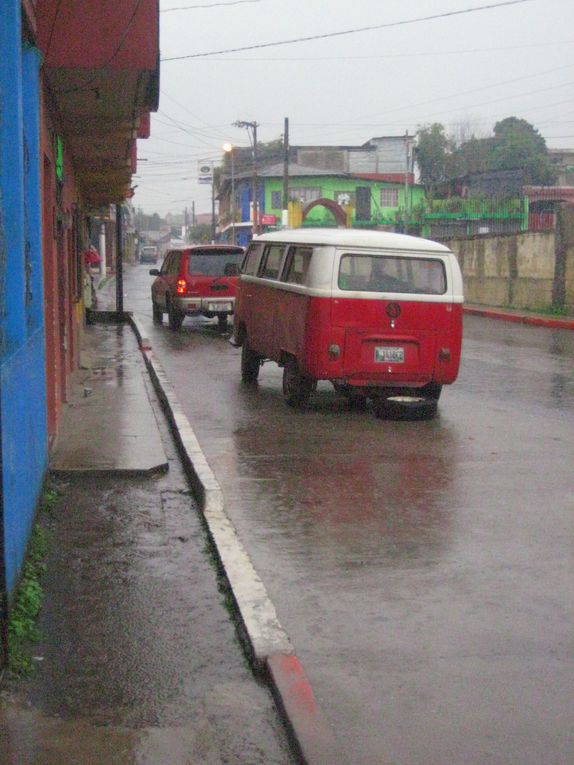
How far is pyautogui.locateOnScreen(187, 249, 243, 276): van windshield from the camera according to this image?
24484mm

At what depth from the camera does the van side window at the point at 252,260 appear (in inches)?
570

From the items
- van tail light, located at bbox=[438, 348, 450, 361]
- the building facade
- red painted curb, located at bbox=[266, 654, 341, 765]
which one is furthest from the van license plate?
red painted curb, located at bbox=[266, 654, 341, 765]

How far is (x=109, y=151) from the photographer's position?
16.4m

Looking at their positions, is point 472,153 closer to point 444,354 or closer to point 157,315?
point 157,315

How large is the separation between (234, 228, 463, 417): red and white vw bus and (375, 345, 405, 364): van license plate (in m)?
0.01

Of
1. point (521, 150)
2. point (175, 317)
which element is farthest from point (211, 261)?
point (521, 150)

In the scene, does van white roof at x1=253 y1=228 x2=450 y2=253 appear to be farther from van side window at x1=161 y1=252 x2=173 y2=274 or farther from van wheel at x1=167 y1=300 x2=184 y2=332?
van side window at x1=161 y1=252 x2=173 y2=274

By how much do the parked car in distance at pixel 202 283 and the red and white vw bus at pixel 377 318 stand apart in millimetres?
11725

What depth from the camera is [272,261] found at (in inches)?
539

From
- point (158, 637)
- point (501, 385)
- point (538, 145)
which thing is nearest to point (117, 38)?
point (158, 637)

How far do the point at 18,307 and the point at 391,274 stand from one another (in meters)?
6.26

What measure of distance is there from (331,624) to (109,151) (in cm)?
1229

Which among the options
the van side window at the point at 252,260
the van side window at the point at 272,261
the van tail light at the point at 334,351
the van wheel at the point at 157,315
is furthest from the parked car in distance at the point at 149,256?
the van tail light at the point at 334,351

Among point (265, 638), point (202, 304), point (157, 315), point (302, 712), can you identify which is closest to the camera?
point (302, 712)
